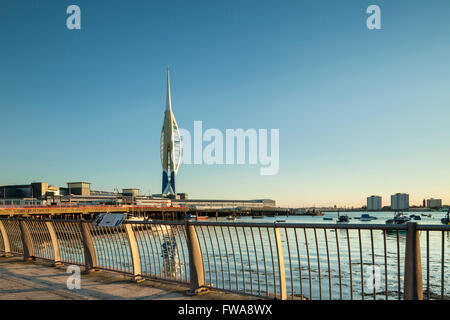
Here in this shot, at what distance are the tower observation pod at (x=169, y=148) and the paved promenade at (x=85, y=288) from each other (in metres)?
139

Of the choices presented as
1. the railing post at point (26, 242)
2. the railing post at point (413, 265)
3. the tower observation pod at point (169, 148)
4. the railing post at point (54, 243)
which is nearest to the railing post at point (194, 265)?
the railing post at point (413, 265)

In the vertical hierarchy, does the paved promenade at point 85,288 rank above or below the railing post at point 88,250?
below

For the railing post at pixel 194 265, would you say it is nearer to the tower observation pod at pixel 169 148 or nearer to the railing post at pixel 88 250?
the railing post at pixel 88 250

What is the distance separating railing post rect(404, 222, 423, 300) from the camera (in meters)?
4.45

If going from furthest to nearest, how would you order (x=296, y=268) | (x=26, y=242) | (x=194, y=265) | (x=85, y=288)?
(x=296, y=268) → (x=26, y=242) → (x=85, y=288) → (x=194, y=265)

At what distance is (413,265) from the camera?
4.50 metres

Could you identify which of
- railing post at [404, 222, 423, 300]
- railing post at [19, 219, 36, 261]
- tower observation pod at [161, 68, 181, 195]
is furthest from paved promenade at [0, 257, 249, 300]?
tower observation pod at [161, 68, 181, 195]

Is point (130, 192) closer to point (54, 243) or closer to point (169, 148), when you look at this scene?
point (169, 148)

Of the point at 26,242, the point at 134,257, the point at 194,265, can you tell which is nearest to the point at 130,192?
the point at 26,242

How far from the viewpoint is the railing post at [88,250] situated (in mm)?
8656

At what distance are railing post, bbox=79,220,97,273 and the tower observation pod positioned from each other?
13899cm

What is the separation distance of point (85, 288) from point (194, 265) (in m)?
2.41
